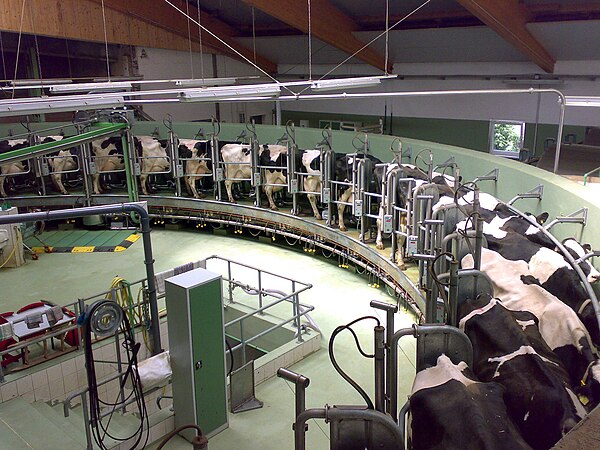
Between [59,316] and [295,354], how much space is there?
2557 millimetres

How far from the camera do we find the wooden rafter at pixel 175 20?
531 inches

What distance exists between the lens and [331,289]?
26.2 ft

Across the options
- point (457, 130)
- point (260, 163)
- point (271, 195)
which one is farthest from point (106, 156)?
point (457, 130)

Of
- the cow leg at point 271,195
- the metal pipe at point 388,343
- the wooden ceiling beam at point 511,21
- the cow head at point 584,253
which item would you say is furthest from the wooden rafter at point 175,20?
the metal pipe at point 388,343

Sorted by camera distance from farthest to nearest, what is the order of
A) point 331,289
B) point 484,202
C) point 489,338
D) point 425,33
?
point 425,33 < point 331,289 < point 484,202 < point 489,338

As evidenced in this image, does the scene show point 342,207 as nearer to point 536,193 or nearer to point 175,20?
point 536,193

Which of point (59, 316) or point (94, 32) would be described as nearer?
point (59, 316)

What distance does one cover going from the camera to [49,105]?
20.2ft

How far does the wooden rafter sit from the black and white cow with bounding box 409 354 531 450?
42.0 feet

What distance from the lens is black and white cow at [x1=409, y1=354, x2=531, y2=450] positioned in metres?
2.64

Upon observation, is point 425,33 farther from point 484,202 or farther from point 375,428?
point 375,428

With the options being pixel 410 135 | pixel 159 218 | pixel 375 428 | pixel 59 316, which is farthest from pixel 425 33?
pixel 375 428

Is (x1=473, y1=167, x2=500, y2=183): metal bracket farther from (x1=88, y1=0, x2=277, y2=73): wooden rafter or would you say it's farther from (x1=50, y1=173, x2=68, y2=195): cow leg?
(x1=88, y1=0, x2=277, y2=73): wooden rafter

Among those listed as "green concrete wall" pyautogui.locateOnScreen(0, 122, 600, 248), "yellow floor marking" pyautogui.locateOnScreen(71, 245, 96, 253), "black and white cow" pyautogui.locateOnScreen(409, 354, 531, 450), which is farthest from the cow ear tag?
"yellow floor marking" pyautogui.locateOnScreen(71, 245, 96, 253)
